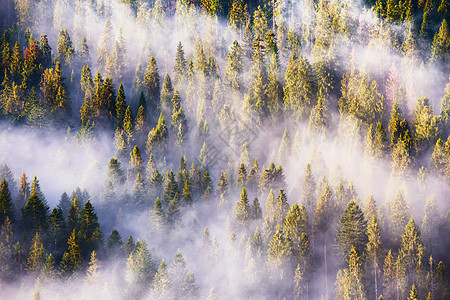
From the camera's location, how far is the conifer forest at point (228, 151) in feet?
354

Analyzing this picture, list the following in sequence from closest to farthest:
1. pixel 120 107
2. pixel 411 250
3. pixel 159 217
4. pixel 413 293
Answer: pixel 413 293
pixel 411 250
pixel 159 217
pixel 120 107

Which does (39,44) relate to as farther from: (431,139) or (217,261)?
(431,139)

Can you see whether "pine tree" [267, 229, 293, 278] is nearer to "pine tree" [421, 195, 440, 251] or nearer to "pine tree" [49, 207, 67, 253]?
"pine tree" [421, 195, 440, 251]

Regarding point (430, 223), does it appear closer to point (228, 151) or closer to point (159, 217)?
point (228, 151)

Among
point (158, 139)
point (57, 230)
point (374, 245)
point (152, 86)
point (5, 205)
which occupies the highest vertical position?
point (152, 86)

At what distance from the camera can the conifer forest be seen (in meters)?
108

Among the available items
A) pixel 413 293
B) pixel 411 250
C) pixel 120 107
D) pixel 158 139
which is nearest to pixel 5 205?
pixel 158 139

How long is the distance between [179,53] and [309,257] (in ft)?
208

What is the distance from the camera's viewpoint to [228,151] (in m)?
132

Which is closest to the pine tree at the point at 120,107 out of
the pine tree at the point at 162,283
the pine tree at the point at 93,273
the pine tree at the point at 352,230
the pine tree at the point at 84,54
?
the pine tree at the point at 84,54

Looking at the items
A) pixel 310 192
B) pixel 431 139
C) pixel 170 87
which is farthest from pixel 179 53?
pixel 431 139

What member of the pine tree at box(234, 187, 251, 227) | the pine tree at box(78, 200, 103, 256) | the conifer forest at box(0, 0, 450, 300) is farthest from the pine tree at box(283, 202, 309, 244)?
the pine tree at box(78, 200, 103, 256)

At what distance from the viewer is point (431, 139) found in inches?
4823

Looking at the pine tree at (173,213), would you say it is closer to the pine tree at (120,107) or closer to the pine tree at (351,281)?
the pine tree at (120,107)
